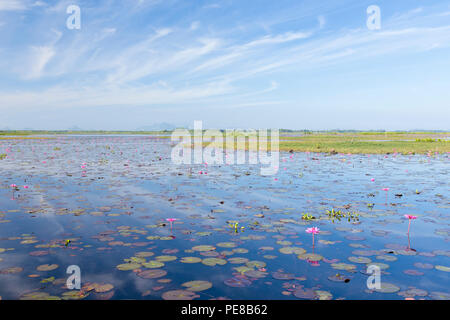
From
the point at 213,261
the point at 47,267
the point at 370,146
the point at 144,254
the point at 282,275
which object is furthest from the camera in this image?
the point at 370,146

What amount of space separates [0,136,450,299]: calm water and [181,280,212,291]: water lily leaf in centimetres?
1

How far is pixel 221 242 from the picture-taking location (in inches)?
228

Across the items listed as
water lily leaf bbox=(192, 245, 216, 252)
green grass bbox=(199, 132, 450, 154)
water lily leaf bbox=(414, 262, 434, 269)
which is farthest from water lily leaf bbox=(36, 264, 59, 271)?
green grass bbox=(199, 132, 450, 154)

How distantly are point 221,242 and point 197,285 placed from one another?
5.55 ft

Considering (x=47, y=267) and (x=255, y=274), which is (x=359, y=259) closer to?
(x=255, y=274)

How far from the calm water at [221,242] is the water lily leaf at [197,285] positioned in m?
0.01

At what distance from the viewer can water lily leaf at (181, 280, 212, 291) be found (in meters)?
4.04

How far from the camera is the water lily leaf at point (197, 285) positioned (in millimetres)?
4039

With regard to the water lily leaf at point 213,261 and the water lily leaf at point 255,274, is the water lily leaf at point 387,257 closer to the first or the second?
the water lily leaf at point 255,274

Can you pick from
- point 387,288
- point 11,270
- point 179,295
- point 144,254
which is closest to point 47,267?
point 11,270

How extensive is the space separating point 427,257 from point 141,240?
4.85 meters

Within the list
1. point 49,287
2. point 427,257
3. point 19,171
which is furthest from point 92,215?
point 19,171

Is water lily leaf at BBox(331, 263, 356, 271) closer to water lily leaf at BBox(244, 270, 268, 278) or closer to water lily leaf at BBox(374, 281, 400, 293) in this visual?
water lily leaf at BBox(374, 281, 400, 293)

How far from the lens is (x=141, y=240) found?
5.84 m
